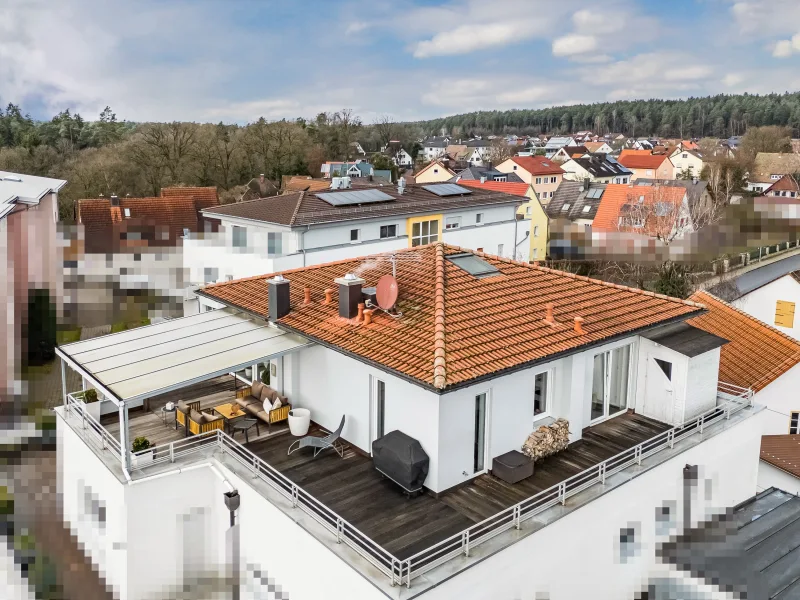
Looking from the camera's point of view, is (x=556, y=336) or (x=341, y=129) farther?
(x=341, y=129)

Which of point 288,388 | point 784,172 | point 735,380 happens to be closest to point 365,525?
point 288,388

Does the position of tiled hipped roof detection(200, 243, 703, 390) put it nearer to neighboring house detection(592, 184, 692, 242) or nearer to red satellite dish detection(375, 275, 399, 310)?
red satellite dish detection(375, 275, 399, 310)

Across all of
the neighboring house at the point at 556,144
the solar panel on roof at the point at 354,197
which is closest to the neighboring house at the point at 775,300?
the solar panel on roof at the point at 354,197

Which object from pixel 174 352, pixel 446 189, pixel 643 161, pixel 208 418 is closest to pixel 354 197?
pixel 446 189

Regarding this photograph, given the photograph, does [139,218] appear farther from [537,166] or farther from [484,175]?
[537,166]

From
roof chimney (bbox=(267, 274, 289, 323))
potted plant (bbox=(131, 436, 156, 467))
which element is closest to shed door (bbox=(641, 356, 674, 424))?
roof chimney (bbox=(267, 274, 289, 323))

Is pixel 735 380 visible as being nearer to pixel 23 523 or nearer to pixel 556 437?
pixel 556 437

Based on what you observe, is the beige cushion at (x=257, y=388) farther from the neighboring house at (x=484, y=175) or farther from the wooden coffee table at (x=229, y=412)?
the neighboring house at (x=484, y=175)
